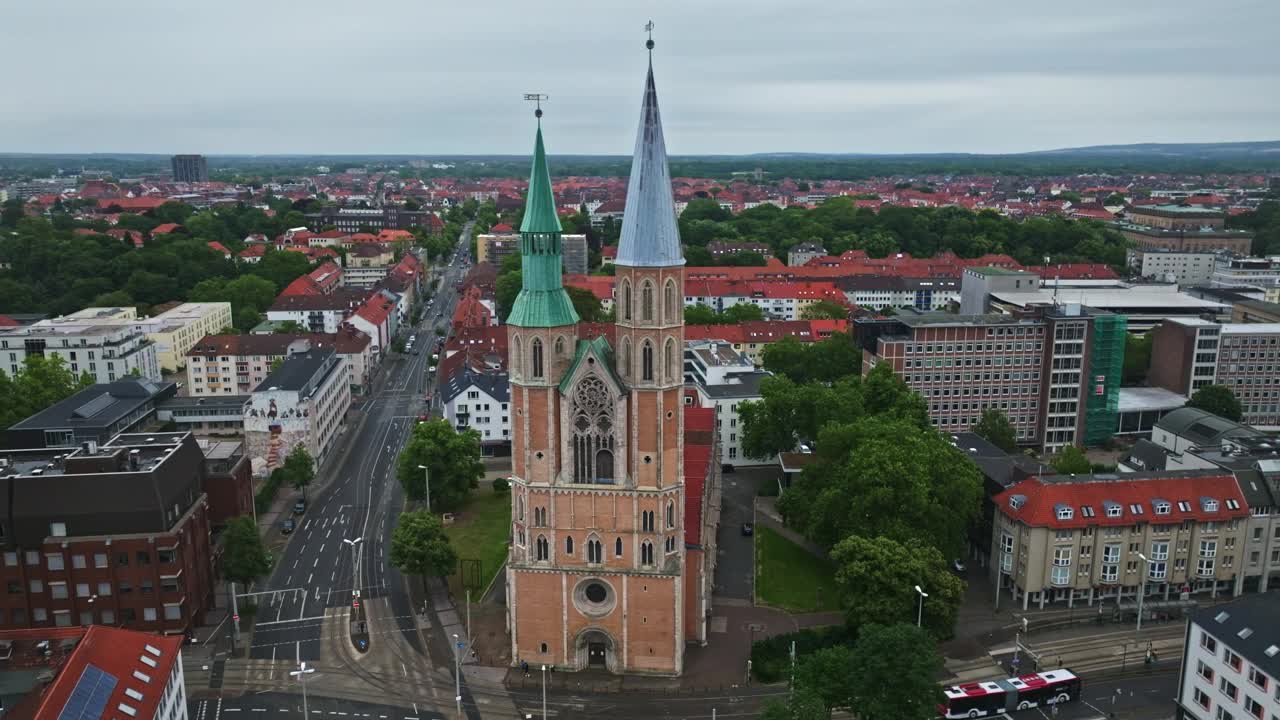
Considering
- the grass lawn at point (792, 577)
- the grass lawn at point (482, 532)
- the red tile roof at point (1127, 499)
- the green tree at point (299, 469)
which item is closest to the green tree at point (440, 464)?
the grass lawn at point (482, 532)

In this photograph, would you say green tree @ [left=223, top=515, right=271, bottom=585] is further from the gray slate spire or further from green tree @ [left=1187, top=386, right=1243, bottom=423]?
green tree @ [left=1187, top=386, right=1243, bottom=423]

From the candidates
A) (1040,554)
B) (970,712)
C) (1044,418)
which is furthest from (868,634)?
(1044,418)

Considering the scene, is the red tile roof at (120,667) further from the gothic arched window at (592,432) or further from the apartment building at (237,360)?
the apartment building at (237,360)

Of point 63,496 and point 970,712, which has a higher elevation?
point 63,496

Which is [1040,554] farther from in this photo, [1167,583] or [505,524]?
[505,524]

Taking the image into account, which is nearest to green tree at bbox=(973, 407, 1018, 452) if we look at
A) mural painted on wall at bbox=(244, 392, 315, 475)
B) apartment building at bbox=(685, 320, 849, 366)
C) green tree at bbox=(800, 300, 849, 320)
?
apartment building at bbox=(685, 320, 849, 366)
